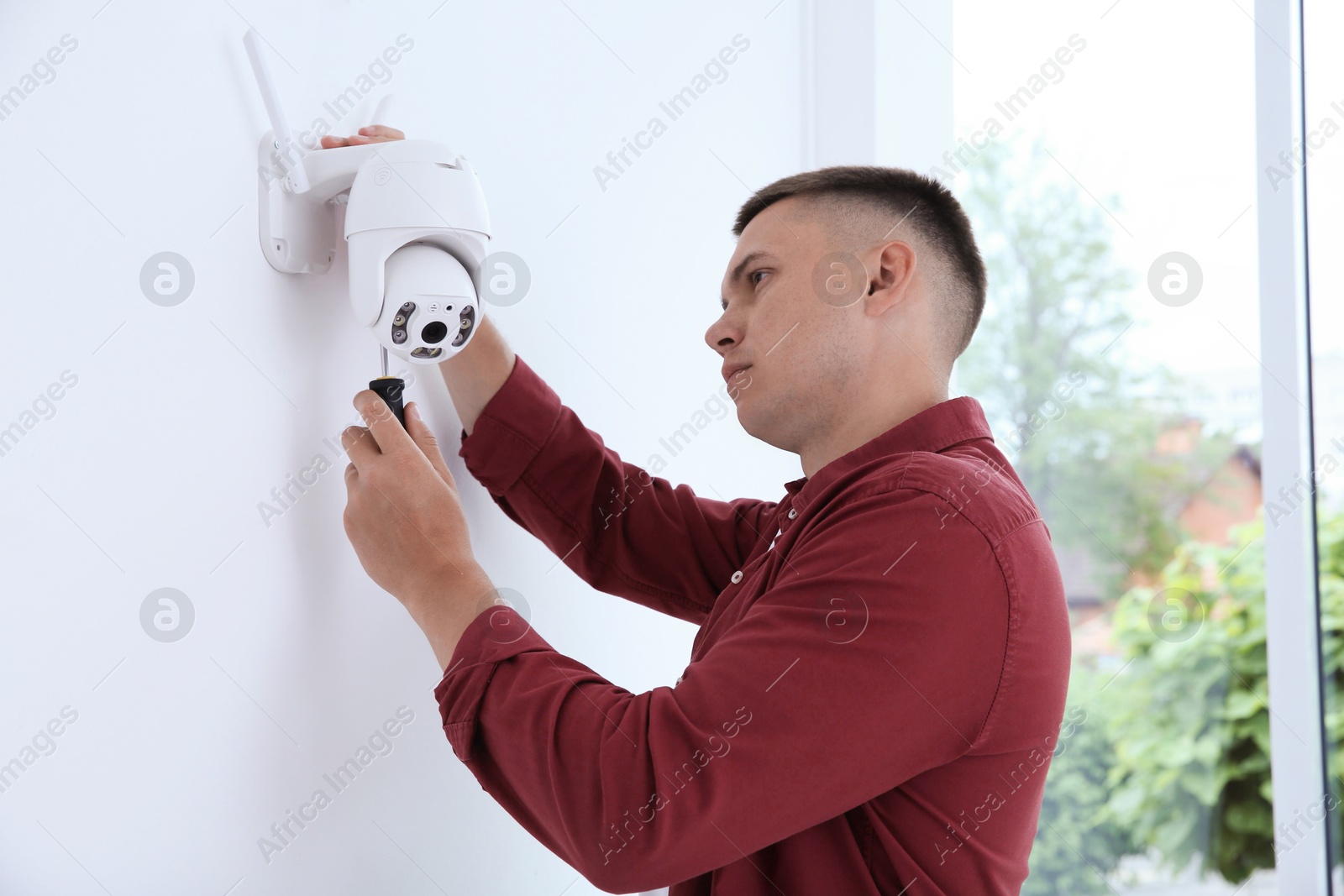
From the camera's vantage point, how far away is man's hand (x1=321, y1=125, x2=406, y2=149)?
0.86m

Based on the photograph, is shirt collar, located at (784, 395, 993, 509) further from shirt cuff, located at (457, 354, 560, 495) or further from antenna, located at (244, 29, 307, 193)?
antenna, located at (244, 29, 307, 193)

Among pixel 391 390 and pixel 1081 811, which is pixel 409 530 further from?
pixel 1081 811

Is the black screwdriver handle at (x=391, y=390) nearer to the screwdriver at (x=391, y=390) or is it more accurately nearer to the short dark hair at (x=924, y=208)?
the screwdriver at (x=391, y=390)

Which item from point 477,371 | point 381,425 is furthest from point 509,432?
point 381,425

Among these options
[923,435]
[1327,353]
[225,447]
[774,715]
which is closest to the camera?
[774,715]

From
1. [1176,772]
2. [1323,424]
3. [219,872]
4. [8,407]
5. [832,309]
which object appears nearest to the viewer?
[8,407]

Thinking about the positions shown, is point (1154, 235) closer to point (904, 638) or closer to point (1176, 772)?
point (1176, 772)

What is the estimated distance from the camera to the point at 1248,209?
1.66 meters

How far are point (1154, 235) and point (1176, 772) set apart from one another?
94 centimetres

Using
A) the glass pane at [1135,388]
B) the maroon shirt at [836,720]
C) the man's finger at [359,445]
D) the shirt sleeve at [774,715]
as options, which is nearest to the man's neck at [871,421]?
the maroon shirt at [836,720]

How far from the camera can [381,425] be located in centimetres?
87

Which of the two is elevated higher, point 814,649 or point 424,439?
point 814,649

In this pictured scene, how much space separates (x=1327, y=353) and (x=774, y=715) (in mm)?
1381

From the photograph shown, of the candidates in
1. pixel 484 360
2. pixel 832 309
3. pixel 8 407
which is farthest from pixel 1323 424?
pixel 8 407
